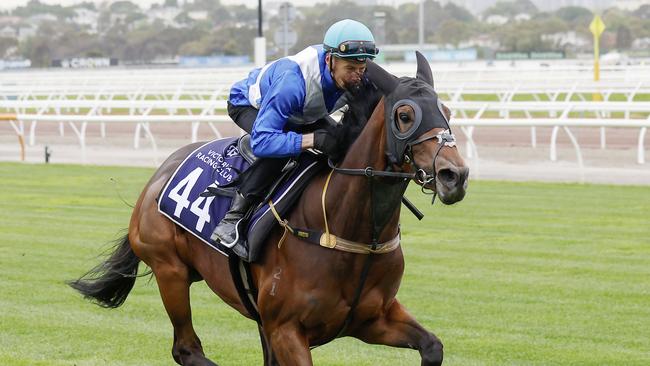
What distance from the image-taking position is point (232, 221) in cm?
538

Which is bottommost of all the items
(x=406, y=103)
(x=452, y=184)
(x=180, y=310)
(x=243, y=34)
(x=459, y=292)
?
(x=243, y=34)

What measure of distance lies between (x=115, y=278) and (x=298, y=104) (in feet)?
6.36

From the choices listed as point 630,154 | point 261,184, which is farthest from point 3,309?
point 630,154

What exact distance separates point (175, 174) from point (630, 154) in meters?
14.7

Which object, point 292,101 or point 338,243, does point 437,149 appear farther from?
point 292,101

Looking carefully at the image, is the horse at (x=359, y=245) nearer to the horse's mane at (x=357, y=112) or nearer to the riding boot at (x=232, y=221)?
the horse's mane at (x=357, y=112)

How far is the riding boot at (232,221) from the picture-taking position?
5.32m

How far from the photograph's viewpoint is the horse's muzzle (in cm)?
430

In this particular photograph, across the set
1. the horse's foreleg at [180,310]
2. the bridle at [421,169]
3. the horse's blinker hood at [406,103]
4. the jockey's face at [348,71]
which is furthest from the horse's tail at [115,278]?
the horse's blinker hood at [406,103]

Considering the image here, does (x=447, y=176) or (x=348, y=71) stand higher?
(x=348, y=71)

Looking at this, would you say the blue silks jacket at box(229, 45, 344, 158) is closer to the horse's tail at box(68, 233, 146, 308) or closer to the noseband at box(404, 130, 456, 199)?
the noseband at box(404, 130, 456, 199)

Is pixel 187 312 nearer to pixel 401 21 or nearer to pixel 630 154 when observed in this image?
pixel 630 154

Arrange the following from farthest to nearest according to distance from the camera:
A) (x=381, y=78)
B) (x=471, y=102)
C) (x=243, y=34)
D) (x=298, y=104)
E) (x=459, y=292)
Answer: (x=243, y=34)
(x=471, y=102)
(x=459, y=292)
(x=298, y=104)
(x=381, y=78)

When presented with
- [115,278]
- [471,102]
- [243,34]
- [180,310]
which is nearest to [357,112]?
[180,310]
